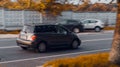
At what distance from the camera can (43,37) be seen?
1547cm

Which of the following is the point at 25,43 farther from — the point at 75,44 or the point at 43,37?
the point at 75,44

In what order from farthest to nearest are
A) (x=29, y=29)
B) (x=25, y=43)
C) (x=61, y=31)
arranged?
(x=61, y=31), (x=29, y=29), (x=25, y=43)

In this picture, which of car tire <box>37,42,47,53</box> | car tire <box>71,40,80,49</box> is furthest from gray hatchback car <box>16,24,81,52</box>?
car tire <box>71,40,80,49</box>

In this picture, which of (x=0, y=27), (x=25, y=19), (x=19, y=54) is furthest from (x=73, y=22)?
(x=19, y=54)

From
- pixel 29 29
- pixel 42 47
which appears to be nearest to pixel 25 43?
pixel 29 29

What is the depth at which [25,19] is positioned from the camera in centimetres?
3195

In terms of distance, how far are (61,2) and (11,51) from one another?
20.7ft

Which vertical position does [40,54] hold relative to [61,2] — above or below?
below

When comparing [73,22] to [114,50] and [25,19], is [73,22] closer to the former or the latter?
[25,19]

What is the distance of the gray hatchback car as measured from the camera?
1527cm

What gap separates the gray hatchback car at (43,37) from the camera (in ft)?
50.1

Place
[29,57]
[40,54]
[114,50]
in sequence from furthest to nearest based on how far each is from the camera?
1. [40,54]
2. [29,57]
3. [114,50]

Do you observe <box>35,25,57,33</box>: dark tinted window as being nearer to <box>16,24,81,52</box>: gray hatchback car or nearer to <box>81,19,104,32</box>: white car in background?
<box>16,24,81,52</box>: gray hatchback car

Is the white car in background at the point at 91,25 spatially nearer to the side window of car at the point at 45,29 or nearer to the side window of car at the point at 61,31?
the side window of car at the point at 61,31
